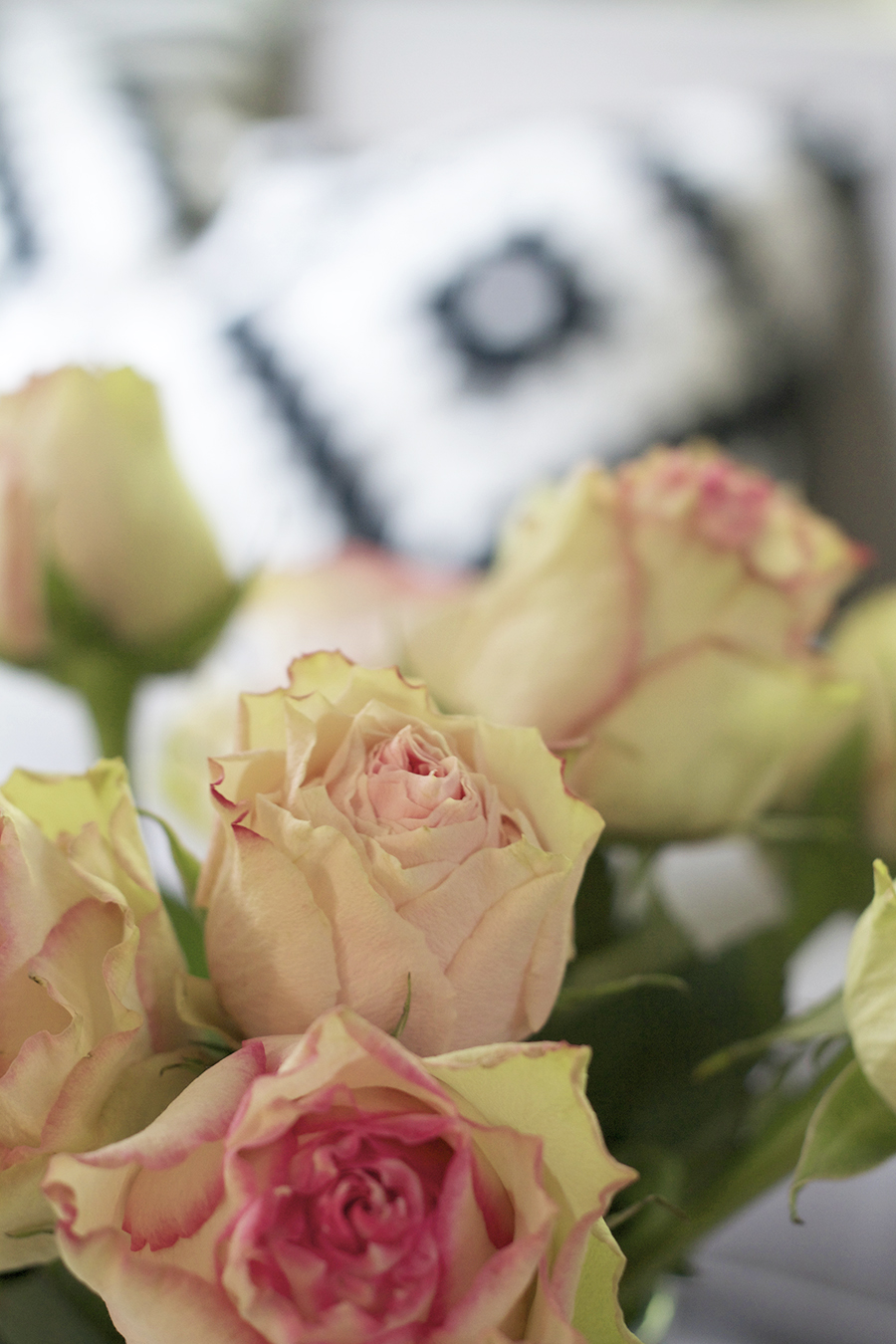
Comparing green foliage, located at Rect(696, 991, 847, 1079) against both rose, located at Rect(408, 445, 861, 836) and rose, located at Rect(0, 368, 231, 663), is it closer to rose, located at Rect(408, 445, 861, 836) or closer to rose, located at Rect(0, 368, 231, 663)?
rose, located at Rect(408, 445, 861, 836)

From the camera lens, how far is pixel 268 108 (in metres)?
0.90

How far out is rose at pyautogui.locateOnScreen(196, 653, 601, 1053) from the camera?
14 cm

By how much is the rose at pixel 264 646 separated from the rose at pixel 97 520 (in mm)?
24

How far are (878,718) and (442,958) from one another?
0.15 m

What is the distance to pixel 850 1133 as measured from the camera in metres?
0.18

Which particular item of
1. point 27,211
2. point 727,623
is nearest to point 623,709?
point 727,623

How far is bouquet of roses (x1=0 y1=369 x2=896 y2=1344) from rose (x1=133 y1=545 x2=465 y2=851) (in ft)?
0.16

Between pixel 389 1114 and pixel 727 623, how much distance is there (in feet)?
0.44

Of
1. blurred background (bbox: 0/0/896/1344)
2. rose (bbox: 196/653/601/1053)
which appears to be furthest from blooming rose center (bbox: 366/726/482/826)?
blurred background (bbox: 0/0/896/1344)

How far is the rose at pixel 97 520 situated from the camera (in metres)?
0.25

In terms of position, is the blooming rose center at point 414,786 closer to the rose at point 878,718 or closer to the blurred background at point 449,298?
the rose at point 878,718

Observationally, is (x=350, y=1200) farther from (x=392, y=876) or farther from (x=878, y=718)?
(x=878, y=718)

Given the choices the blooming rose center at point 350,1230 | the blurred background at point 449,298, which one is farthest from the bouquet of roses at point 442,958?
the blurred background at point 449,298

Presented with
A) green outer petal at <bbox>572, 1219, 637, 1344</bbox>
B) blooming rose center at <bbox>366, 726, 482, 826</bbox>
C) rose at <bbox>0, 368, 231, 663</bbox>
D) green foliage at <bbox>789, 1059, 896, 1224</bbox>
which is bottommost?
green foliage at <bbox>789, 1059, 896, 1224</bbox>
